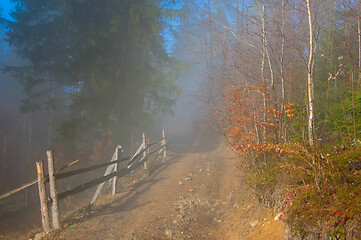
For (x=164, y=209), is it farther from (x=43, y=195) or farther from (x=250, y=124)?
(x=250, y=124)

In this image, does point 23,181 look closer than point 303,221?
No

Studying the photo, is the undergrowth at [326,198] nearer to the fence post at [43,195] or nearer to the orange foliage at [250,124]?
the orange foliage at [250,124]

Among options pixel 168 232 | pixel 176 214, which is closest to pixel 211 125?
pixel 176 214

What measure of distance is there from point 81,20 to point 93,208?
10774mm

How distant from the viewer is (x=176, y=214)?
6.81 metres

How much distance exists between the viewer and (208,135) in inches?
922

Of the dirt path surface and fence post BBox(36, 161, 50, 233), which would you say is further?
the dirt path surface

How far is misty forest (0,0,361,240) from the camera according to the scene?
4.29 meters

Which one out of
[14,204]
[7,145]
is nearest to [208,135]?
[14,204]

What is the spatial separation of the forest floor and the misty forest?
43 millimetres

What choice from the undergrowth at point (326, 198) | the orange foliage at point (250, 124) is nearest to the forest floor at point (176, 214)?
the undergrowth at point (326, 198)

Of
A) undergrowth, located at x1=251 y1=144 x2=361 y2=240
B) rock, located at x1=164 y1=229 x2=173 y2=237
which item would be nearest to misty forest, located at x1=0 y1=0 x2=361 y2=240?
undergrowth, located at x1=251 y1=144 x2=361 y2=240

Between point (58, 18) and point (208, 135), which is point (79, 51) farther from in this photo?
Answer: point (208, 135)

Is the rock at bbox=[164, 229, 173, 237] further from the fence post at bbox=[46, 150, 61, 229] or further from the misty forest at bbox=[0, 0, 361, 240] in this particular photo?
the fence post at bbox=[46, 150, 61, 229]
